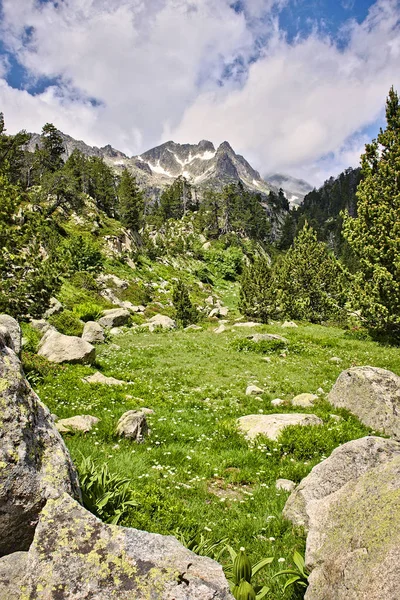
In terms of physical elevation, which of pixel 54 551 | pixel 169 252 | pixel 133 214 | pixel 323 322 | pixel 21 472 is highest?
pixel 133 214

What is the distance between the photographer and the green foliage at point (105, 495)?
5.16 metres

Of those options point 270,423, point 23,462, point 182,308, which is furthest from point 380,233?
point 23,462

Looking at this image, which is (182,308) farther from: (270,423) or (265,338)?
(270,423)

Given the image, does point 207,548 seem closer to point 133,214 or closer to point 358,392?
point 358,392

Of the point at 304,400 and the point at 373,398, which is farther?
the point at 304,400

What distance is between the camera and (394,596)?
3111mm

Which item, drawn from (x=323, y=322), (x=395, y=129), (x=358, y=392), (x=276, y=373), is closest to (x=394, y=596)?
(x=358, y=392)

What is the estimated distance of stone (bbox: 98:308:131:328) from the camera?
34.6m

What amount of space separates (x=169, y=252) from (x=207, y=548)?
81565mm

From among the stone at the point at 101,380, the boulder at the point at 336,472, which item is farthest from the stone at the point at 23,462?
the stone at the point at 101,380


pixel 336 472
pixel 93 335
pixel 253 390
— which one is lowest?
pixel 253 390

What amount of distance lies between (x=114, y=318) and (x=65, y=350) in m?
18.4

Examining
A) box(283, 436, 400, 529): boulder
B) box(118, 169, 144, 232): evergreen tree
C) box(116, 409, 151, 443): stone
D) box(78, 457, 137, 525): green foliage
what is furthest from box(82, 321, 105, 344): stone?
box(118, 169, 144, 232): evergreen tree

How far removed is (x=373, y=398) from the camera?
1145cm
